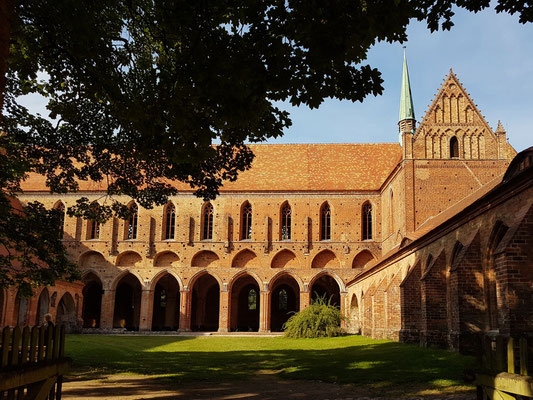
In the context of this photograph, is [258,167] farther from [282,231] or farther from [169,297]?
[169,297]

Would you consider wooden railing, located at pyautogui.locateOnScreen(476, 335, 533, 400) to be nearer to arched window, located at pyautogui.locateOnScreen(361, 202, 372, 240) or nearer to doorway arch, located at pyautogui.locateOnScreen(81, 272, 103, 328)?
arched window, located at pyautogui.locateOnScreen(361, 202, 372, 240)

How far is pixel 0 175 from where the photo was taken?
410 inches

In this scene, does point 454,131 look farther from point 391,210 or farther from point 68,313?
point 68,313

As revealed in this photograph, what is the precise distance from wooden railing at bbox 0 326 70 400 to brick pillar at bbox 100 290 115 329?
32155 millimetres

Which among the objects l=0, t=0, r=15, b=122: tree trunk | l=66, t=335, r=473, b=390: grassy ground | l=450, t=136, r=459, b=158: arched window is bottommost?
l=66, t=335, r=473, b=390: grassy ground

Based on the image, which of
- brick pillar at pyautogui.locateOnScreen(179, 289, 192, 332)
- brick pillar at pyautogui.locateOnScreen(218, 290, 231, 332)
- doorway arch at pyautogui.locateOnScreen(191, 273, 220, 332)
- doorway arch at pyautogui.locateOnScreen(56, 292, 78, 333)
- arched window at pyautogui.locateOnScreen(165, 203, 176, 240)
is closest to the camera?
doorway arch at pyautogui.locateOnScreen(56, 292, 78, 333)

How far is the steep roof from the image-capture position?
1479 inches

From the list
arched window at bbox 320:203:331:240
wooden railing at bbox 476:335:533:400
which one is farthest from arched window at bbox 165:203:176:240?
wooden railing at bbox 476:335:533:400

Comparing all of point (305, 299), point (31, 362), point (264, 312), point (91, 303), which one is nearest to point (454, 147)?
point (305, 299)

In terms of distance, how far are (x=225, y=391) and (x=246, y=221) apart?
28.3m

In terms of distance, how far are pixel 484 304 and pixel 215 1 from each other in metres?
11.5

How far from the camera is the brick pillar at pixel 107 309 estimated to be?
36.8 metres

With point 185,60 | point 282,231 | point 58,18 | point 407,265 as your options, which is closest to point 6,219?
point 58,18

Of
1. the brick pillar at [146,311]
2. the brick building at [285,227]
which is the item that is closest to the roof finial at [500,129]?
the brick building at [285,227]
